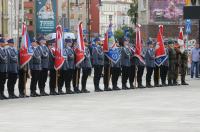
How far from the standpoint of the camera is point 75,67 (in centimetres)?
2430

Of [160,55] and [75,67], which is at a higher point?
[160,55]

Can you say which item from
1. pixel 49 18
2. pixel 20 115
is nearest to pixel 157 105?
pixel 20 115

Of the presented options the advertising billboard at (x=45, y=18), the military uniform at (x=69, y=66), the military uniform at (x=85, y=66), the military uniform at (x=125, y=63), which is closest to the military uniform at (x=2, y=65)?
the military uniform at (x=69, y=66)

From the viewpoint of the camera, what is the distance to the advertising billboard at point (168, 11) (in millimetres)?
63281

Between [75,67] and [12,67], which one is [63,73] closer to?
[75,67]

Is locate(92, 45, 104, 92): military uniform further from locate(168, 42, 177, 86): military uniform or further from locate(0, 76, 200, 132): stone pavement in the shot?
locate(168, 42, 177, 86): military uniform

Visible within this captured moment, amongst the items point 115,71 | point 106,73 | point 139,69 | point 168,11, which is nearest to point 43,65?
point 106,73

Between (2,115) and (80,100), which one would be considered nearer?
(2,115)

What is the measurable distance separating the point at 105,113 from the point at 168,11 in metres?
47.1

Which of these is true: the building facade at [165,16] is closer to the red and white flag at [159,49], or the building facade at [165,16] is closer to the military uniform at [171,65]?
the military uniform at [171,65]

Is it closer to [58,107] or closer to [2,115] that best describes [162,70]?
[58,107]

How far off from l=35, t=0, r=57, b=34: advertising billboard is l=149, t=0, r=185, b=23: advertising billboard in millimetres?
16988

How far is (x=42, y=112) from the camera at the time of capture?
17297 millimetres

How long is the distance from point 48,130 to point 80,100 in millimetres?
7015
